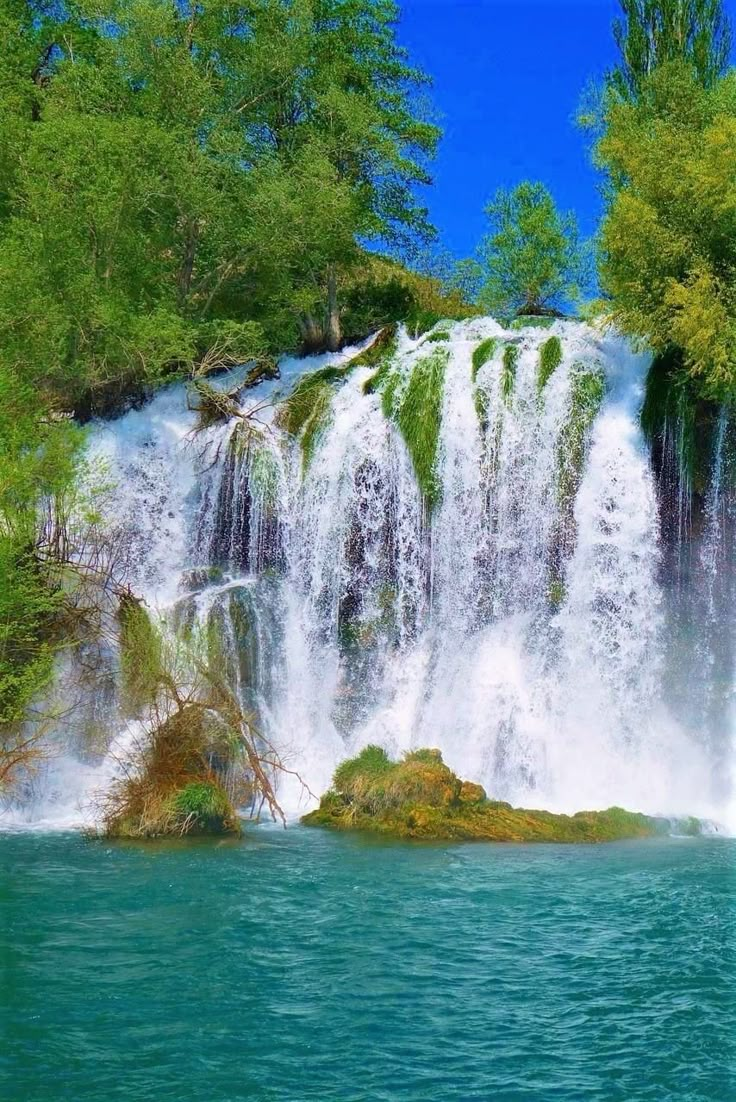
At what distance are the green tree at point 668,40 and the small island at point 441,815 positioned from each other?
2067 cm

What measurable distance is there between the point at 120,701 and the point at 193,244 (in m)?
12.3

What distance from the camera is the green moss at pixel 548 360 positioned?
2064 centimetres

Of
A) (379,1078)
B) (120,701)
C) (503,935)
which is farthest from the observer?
(120,701)

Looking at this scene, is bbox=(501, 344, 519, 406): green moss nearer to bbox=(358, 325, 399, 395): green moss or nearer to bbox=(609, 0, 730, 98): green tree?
bbox=(358, 325, 399, 395): green moss

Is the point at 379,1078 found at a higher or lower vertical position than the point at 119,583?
lower

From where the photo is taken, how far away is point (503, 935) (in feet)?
36.7

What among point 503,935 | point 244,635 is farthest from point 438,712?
point 503,935

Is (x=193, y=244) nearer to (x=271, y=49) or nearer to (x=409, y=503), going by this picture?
(x=271, y=49)

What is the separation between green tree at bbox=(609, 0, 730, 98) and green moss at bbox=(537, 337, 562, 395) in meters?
12.2

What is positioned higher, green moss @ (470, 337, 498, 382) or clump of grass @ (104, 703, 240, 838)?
green moss @ (470, 337, 498, 382)

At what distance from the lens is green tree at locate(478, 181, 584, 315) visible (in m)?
39.0

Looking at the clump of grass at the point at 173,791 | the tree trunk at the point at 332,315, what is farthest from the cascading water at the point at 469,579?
Result: the tree trunk at the point at 332,315

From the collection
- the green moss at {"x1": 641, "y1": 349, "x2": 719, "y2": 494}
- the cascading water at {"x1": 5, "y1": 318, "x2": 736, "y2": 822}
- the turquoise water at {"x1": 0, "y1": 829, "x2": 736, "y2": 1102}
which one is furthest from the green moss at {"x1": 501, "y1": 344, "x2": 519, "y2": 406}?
the turquoise water at {"x1": 0, "y1": 829, "x2": 736, "y2": 1102}

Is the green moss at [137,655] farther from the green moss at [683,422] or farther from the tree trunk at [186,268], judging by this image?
the tree trunk at [186,268]
